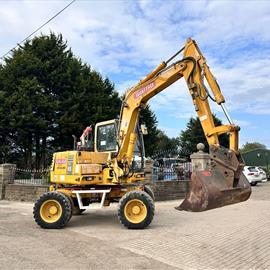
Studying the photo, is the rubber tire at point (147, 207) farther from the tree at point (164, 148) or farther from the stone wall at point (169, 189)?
the tree at point (164, 148)

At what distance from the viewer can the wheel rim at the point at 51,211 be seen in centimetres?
1045

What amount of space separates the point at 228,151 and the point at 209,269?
2.81 meters

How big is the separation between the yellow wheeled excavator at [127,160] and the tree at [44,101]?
1543cm

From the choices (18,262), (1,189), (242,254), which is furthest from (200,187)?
(1,189)

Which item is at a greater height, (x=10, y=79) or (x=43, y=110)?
(x=10, y=79)

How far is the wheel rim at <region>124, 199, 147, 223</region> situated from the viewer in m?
10.2

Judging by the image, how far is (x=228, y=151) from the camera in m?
8.55

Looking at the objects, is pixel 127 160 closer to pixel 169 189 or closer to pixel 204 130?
pixel 204 130

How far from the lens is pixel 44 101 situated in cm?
2723

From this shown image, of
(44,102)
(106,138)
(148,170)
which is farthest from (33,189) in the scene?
(44,102)

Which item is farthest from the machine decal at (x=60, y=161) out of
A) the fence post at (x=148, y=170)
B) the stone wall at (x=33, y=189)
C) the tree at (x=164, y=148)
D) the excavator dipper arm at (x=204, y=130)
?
the tree at (x=164, y=148)

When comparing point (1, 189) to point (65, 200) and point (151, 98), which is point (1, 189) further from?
point (151, 98)

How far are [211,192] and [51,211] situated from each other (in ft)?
14.5

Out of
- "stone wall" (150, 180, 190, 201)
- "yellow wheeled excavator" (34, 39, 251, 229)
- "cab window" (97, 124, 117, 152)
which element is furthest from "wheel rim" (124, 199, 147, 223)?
"stone wall" (150, 180, 190, 201)
